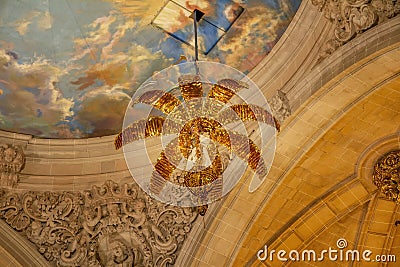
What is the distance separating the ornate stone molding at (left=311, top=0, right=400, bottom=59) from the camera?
11688 mm

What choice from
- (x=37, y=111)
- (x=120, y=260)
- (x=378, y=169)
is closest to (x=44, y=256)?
(x=120, y=260)

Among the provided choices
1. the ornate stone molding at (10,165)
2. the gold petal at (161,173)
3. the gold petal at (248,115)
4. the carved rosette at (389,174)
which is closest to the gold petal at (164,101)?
the gold petal at (248,115)

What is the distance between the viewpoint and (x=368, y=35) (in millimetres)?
11820

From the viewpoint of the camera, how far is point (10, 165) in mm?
14266

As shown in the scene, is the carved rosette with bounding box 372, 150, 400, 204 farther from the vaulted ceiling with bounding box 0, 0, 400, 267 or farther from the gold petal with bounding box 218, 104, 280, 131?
the gold petal with bounding box 218, 104, 280, 131

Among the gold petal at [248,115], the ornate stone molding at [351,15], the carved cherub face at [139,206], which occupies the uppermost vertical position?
the ornate stone molding at [351,15]

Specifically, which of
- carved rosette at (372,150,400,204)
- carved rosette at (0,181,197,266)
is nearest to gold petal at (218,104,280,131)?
carved rosette at (0,181,197,266)

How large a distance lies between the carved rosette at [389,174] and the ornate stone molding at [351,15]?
182 centimetres

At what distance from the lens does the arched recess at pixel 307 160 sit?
12.6 metres

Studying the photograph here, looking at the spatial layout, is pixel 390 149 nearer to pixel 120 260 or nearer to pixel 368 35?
pixel 368 35

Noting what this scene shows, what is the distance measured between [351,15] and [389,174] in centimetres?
244

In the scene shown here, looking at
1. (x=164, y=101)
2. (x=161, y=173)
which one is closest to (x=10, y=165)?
(x=161, y=173)

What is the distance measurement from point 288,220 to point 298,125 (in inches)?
A: 60.7

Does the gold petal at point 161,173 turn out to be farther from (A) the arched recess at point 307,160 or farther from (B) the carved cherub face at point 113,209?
(A) the arched recess at point 307,160
